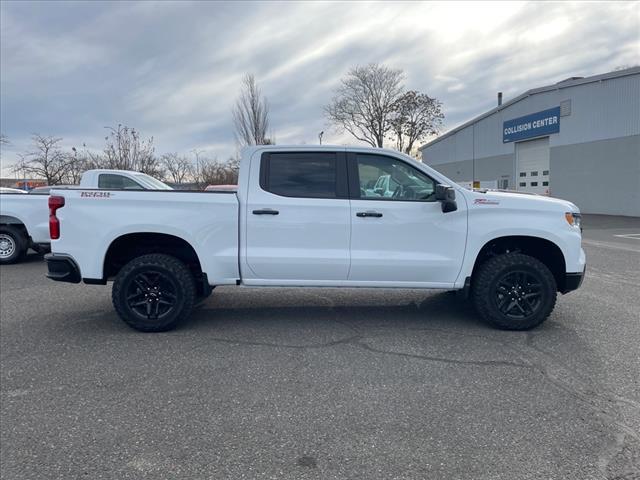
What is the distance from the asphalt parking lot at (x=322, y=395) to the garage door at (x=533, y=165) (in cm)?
2315

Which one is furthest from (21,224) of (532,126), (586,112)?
(532,126)

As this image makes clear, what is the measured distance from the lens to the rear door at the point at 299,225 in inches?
179

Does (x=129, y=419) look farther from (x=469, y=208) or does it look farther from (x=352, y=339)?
(x=469, y=208)

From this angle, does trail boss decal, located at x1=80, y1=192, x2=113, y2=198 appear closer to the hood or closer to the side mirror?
the side mirror

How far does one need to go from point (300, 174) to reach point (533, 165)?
26362 millimetres

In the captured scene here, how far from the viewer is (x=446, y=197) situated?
14.3 ft

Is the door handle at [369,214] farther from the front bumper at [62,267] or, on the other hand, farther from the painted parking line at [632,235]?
the painted parking line at [632,235]

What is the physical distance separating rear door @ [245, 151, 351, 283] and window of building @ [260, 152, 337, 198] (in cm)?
1

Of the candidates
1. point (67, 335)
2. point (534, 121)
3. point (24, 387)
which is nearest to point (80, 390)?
point (24, 387)

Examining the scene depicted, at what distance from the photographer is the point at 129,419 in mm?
2957

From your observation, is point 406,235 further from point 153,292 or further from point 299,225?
point 153,292

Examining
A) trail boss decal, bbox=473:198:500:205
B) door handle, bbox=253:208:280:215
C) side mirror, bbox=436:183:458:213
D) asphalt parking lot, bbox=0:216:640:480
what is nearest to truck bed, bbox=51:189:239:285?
door handle, bbox=253:208:280:215

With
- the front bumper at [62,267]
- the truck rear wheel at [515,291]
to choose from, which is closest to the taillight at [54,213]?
the front bumper at [62,267]

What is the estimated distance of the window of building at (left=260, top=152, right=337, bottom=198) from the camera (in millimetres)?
4664
